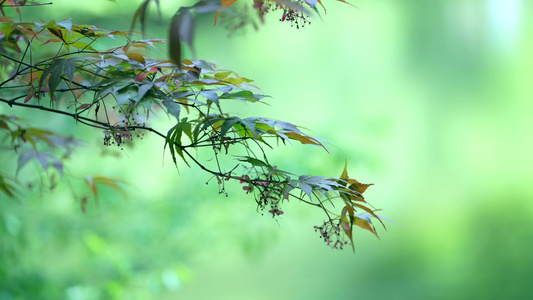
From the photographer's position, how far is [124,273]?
2.14 metres

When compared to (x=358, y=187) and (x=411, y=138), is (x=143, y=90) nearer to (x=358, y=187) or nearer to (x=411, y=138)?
(x=358, y=187)

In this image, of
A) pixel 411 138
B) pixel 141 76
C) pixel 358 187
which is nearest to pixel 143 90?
pixel 141 76

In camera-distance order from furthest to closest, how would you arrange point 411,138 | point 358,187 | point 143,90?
1. point 411,138
2. point 358,187
3. point 143,90

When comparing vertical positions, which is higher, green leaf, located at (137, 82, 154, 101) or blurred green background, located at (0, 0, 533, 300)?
blurred green background, located at (0, 0, 533, 300)

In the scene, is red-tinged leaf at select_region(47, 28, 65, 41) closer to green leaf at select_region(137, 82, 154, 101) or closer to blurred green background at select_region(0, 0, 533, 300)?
green leaf at select_region(137, 82, 154, 101)

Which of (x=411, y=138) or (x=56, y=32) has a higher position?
(x=411, y=138)

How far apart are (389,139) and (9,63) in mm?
2919

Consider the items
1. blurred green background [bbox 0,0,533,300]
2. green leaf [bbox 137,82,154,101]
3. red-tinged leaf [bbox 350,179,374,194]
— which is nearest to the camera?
green leaf [bbox 137,82,154,101]

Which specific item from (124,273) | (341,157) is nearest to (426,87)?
(341,157)

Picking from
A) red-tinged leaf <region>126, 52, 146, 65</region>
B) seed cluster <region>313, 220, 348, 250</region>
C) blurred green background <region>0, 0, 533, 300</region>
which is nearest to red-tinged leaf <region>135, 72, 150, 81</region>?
red-tinged leaf <region>126, 52, 146, 65</region>

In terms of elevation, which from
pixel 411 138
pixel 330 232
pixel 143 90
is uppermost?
pixel 411 138

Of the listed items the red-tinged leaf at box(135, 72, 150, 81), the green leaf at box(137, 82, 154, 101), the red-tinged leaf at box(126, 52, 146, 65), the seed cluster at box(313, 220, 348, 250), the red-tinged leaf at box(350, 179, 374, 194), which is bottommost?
the seed cluster at box(313, 220, 348, 250)

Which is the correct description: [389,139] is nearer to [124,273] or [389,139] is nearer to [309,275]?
[309,275]

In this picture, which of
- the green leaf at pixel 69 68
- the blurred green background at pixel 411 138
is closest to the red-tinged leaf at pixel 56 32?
the green leaf at pixel 69 68
